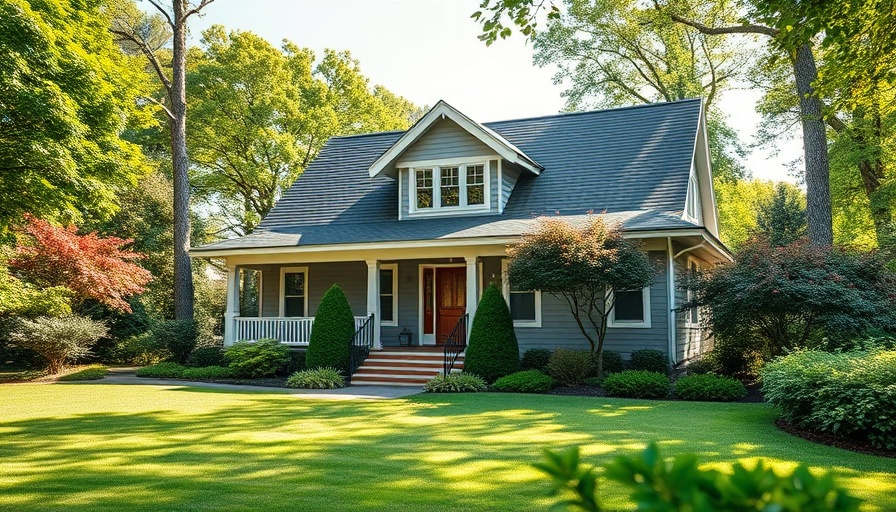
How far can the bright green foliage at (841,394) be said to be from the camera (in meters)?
7.67

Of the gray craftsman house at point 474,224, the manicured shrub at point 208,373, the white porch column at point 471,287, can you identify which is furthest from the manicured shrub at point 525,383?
the manicured shrub at point 208,373

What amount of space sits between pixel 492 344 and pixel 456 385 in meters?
1.52

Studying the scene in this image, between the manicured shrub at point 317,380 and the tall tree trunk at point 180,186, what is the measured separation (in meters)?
9.06

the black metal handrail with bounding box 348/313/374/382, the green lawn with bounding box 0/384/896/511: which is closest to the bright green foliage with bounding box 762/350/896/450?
the green lawn with bounding box 0/384/896/511

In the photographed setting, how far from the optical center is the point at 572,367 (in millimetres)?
14836

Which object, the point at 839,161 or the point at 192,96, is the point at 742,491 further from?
the point at 192,96

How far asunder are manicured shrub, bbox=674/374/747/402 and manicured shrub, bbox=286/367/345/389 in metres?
7.49

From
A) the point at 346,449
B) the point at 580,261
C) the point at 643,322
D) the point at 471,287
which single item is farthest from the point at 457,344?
the point at 346,449

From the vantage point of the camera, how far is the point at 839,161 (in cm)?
2381

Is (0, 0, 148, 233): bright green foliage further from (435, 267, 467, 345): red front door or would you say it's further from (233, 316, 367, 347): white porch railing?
(435, 267, 467, 345): red front door

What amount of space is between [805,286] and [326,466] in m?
10.0

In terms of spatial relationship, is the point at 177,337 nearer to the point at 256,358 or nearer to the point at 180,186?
the point at 256,358

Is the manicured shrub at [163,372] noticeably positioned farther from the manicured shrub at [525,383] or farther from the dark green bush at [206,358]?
the manicured shrub at [525,383]

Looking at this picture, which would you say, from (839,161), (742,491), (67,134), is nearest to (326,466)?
(742,491)
